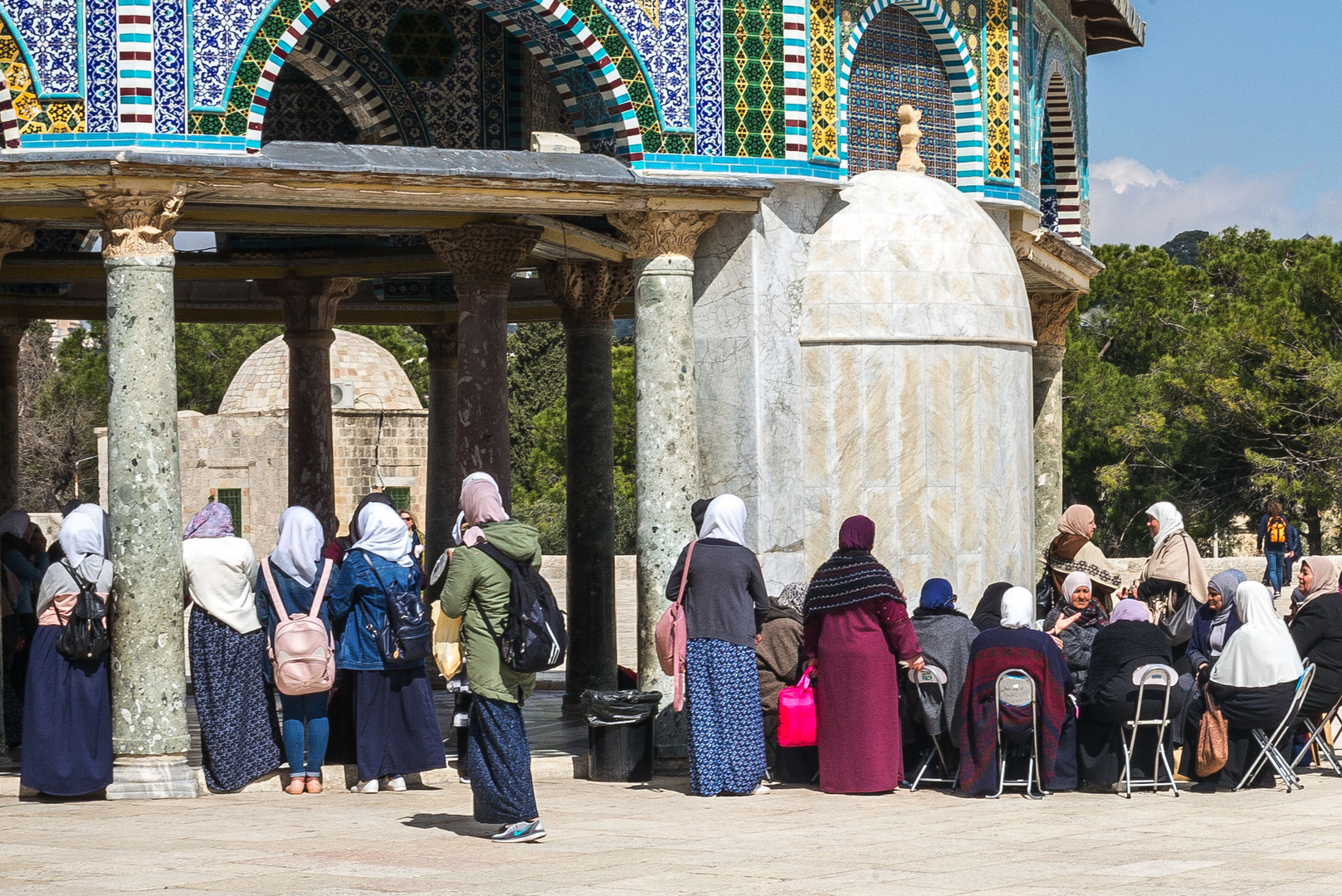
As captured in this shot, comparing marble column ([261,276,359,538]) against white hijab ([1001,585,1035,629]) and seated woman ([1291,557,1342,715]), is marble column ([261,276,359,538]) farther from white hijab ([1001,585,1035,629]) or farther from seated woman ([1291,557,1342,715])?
seated woman ([1291,557,1342,715])

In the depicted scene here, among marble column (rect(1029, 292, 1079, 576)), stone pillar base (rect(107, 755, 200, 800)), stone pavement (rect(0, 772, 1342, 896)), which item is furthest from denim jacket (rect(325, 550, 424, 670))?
marble column (rect(1029, 292, 1079, 576))

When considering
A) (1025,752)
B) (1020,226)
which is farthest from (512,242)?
(1025,752)

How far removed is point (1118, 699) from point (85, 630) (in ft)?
15.6

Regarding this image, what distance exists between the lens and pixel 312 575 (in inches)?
339

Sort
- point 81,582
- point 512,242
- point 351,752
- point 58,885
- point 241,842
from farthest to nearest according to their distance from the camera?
1. point 512,242
2. point 351,752
3. point 81,582
4. point 241,842
5. point 58,885

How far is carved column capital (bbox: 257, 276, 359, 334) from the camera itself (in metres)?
14.1

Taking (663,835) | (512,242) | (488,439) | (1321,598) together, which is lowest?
(663,835)

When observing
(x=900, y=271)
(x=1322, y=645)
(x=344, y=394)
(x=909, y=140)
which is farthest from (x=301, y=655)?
(x=344, y=394)

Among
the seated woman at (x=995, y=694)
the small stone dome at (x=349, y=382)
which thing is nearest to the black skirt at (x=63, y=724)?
the seated woman at (x=995, y=694)

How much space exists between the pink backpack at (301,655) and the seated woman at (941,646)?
2.77 meters

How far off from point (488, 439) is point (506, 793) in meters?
4.72

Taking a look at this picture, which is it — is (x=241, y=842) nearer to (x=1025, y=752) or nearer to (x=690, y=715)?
(x=690, y=715)

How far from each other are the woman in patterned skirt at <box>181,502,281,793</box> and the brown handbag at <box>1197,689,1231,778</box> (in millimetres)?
4444

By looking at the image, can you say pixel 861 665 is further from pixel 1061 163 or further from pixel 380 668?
pixel 1061 163
